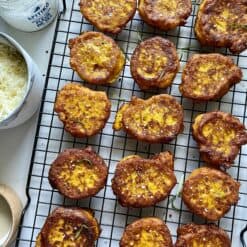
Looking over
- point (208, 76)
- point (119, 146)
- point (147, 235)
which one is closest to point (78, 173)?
point (119, 146)

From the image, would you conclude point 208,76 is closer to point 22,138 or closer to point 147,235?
point 147,235

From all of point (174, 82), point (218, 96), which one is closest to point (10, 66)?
point (174, 82)

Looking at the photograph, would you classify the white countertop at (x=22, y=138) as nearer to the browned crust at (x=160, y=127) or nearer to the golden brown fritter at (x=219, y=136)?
the browned crust at (x=160, y=127)

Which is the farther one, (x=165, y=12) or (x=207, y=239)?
(x=165, y=12)

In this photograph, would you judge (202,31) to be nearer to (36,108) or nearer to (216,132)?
(216,132)

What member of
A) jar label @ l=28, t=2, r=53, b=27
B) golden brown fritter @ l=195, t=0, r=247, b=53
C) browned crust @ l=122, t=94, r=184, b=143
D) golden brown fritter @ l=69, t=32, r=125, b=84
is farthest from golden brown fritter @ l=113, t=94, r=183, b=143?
jar label @ l=28, t=2, r=53, b=27

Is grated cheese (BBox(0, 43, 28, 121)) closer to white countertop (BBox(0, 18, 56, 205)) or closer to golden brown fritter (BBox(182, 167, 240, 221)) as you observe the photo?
white countertop (BBox(0, 18, 56, 205))
